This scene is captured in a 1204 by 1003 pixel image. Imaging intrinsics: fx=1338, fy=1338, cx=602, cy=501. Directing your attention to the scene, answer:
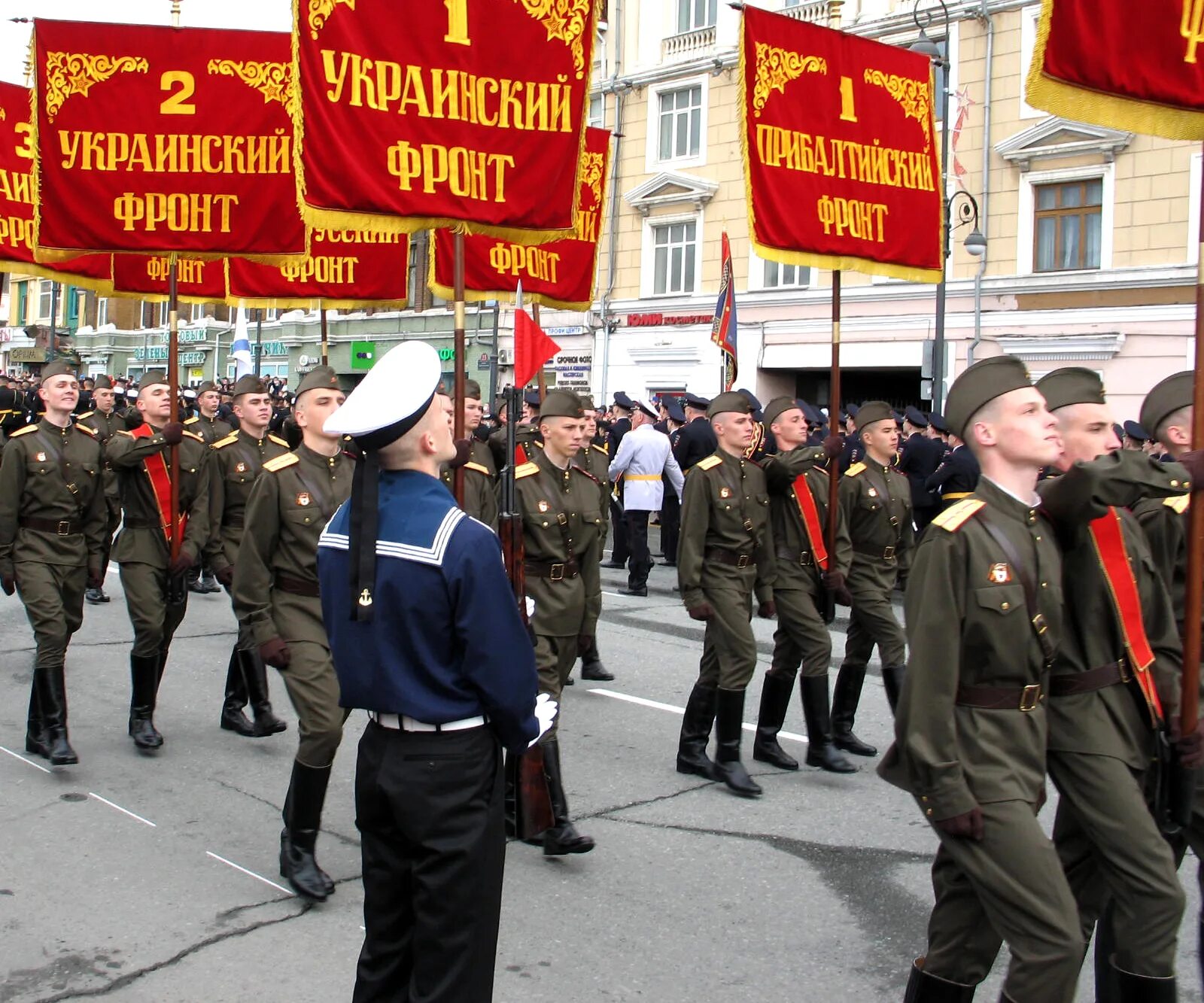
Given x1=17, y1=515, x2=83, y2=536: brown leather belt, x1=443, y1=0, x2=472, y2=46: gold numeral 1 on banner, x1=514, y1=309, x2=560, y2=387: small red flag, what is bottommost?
x1=17, y1=515, x2=83, y2=536: brown leather belt

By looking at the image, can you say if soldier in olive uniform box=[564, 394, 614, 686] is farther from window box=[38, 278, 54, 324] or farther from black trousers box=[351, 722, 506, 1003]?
window box=[38, 278, 54, 324]

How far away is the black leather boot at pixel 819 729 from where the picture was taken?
7090 mm

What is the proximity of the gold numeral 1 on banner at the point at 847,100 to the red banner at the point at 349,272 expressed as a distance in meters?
3.74

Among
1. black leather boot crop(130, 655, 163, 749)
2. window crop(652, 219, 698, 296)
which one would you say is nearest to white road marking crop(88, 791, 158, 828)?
black leather boot crop(130, 655, 163, 749)

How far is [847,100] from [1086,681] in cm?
510

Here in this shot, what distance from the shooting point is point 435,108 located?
20.0 feet

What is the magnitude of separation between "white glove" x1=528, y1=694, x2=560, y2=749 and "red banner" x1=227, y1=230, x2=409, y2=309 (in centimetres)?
717

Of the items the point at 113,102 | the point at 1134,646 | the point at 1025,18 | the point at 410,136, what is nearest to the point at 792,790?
the point at 1134,646

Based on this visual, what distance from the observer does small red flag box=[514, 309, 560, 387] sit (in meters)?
7.04

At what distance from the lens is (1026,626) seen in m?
3.54

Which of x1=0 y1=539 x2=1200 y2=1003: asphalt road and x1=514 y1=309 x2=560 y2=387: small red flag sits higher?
x1=514 y1=309 x2=560 y2=387: small red flag

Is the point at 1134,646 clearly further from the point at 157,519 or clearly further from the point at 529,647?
the point at 157,519

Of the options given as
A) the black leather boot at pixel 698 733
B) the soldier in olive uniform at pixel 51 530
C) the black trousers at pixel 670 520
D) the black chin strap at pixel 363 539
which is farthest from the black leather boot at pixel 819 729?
the black trousers at pixel 670 520

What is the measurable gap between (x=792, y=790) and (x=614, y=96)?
27.5 m
